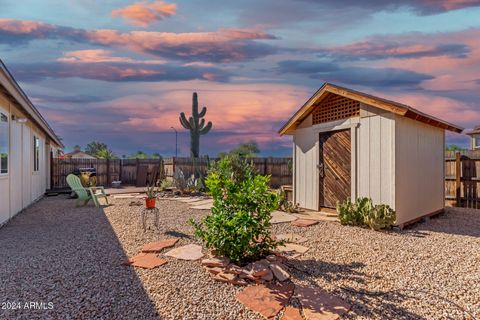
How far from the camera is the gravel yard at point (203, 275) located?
226 centimetres

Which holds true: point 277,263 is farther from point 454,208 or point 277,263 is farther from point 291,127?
point 454,208

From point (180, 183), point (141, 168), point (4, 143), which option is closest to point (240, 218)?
point (4, 143)

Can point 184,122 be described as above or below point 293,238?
above

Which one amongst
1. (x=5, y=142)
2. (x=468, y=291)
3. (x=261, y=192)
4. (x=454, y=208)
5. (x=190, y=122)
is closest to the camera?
(x=468, y=291)

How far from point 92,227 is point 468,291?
18.2 ft

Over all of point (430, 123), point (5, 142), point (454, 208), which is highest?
point (430, 123)

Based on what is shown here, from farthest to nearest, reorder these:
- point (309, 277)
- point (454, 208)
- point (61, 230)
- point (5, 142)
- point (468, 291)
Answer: point (454, 208) → point (5, 142) → point (61, 230) → point (309, 277) → point (468, 291)

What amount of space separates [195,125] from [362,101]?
41.4ft

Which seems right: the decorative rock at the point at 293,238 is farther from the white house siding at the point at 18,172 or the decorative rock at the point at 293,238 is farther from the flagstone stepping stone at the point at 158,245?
the white house siding at the point at 18,172

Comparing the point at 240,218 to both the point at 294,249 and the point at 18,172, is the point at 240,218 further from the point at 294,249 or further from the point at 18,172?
the point at 18,172

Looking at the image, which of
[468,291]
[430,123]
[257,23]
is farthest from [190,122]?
[468,291]

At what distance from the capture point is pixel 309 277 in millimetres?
2867

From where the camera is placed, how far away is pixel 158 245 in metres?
3.89

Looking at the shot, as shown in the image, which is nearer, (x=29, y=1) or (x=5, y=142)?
(x=29, y=1)
